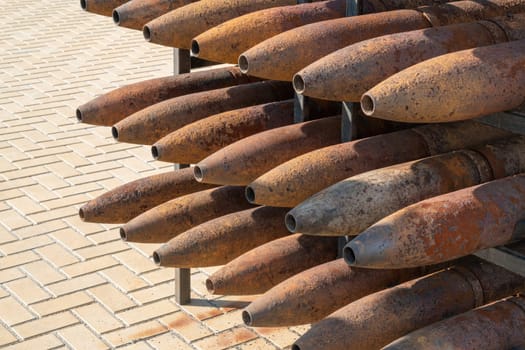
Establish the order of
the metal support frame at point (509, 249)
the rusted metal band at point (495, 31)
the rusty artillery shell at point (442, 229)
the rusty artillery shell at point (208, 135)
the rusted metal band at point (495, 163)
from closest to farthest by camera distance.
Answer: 1. the rusty artillery shell at point (442, 229)
2. the metal support frame at point (509, 249)
3. the rusted metal band at point (495, 163)
4. the rusted metal band at point (495, 31)
5. the rusty artillery shell at point (208, 135)

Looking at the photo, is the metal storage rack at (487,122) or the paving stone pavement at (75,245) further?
the paving stone pavement at (75,245)

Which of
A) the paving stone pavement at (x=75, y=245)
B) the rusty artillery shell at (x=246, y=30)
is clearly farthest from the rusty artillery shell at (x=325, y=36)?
the paving stone pavement at (x=75, y=245)

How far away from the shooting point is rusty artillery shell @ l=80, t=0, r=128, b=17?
178 inches

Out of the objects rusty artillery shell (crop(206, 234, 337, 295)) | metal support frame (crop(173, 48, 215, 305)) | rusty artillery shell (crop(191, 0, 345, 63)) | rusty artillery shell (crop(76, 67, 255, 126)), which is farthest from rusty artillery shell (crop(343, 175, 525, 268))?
metal support frame (crop(173, 48, 215, 305))

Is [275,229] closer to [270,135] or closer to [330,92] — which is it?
[270,135]

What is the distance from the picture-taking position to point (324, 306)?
3.49 meters

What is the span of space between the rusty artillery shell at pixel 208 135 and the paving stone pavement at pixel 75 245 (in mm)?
1239

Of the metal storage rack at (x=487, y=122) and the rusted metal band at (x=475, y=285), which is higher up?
the metal storage rack at (x=487, y=122)

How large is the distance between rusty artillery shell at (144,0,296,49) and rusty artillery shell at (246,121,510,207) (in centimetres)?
88

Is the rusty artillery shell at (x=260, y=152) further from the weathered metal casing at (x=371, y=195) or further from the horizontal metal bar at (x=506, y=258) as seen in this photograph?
the horizontal metal bar at (x=506, y=258)

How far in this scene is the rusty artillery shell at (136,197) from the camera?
4344 mm

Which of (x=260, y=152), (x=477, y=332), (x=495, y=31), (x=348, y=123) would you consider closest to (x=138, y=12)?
(x=260, y=152)

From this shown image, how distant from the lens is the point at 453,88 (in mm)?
3188

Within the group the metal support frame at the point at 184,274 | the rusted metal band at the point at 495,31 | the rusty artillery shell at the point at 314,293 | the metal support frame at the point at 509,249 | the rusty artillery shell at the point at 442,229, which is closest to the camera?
the rusty artillery shell at the point at 442,229
